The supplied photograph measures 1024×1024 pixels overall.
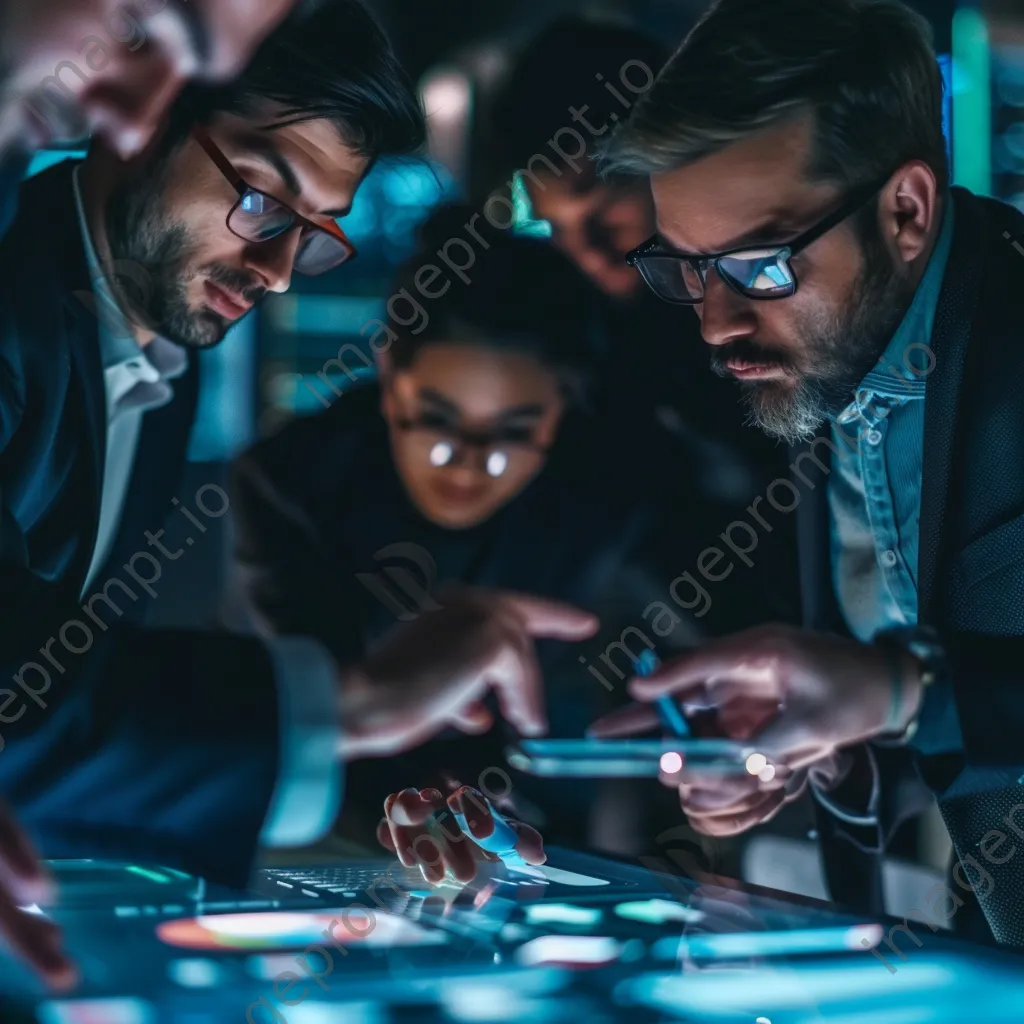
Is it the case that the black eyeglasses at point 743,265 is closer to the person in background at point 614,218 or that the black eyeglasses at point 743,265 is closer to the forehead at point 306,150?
the person in background at point 614,218

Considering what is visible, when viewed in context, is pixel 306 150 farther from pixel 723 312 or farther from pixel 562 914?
pixel 562 914

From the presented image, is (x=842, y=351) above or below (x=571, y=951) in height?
below

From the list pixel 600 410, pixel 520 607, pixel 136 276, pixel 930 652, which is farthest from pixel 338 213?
pixel 930 652

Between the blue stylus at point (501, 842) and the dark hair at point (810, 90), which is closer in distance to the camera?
the blue stylus at point (501, 842)

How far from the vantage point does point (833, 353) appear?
6.33 feet

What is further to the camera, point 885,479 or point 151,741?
point 885,479

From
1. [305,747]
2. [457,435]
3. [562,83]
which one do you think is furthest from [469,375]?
[305,747]

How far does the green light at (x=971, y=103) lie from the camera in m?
2.09

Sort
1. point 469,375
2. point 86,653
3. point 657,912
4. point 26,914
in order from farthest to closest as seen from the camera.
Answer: point 469,375, point 86,653, point 657,912, point 26,914

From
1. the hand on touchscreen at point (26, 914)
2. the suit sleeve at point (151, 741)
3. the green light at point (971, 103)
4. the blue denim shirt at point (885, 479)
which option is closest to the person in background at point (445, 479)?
the blue denim shirt at point (885, 479)

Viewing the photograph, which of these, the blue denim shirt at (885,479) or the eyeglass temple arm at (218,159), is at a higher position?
the eyeglass temple arm at (218,159)

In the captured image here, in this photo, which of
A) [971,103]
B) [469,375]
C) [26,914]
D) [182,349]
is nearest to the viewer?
[26,914]

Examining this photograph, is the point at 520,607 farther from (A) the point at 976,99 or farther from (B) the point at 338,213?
(A) the point at 976,99

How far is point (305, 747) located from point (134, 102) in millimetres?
990
